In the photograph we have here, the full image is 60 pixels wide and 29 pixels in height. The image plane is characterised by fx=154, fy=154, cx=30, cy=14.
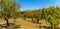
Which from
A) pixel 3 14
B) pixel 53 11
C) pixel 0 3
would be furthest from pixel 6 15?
pixel 53 11

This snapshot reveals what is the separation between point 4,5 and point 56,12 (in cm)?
1725

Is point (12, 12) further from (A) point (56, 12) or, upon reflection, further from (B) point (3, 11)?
(A) point (56, 12)

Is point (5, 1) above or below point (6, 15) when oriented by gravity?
above

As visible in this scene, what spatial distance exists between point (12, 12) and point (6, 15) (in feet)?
7.54

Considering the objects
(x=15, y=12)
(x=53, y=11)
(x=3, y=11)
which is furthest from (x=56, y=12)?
(x=3, y=11)

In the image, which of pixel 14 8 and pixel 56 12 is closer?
pixel 56 12

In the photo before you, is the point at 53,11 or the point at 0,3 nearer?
the point at 53,11

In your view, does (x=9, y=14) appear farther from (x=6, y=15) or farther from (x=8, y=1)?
(x=8, y=1)

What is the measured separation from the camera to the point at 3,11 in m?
50.4

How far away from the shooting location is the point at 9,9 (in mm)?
50312

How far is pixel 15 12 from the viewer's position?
171 ft

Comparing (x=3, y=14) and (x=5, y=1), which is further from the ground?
(x=5, y=1)

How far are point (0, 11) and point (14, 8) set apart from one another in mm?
4713

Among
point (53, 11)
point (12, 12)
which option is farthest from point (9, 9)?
point (53, 11)
